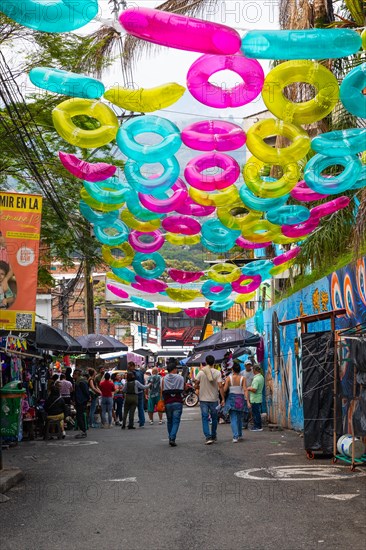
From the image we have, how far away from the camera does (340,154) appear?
33.2 feet

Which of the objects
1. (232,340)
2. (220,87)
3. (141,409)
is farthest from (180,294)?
(220,87)

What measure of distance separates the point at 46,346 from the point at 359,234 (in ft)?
36.3

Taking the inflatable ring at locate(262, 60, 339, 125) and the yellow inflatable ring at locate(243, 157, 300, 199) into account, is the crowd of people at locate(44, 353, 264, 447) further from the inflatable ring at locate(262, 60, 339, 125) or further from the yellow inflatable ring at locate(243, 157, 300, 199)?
the inflatable ring at locate(262, 60, 339, 125)

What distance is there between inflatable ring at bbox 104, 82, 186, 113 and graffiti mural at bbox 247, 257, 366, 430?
4.73 meters

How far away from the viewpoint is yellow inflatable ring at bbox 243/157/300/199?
11312 millimetres

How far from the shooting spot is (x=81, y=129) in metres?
10.1

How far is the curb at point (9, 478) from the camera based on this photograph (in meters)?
10.2

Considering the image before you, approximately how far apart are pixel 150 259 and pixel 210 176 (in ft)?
16.1

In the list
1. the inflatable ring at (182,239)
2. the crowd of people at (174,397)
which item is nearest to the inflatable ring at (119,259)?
the inflatable ring at (182,239)

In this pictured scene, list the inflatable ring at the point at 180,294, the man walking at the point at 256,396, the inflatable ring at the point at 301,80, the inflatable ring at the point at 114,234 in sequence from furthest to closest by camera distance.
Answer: the man walking at the point at 256,396
the inflatable ring at the point at 180,294
the inflatable ring at the point at 114,234
the inflatable ring at the point at 301,80

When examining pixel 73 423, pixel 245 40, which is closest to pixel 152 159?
pixel 245 40

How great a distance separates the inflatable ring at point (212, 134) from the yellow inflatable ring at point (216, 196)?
1690 millimetres

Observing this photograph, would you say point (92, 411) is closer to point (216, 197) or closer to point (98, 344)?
point (98, 344)

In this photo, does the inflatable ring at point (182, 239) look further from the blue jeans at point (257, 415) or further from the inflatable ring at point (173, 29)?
the inflatable ring at point (173, 29)
